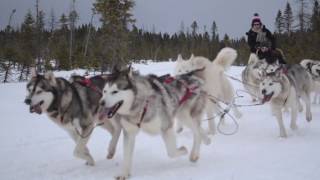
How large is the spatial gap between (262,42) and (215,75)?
3.65 meters

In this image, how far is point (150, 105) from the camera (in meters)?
4.48

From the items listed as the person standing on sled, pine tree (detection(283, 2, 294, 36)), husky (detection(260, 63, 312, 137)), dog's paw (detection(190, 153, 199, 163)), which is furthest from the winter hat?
pine tree (detection(283, 2, 294, 36))

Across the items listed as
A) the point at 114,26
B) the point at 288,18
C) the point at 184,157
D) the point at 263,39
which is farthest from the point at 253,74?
the point at 288,18

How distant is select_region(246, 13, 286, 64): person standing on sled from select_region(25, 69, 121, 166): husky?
220 inches

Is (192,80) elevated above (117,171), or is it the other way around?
(192,80)

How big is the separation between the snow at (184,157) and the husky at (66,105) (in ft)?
1.47

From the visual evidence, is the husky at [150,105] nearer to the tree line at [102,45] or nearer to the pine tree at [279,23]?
the tree line at [102,45]

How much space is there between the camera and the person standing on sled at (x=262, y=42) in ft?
30.8

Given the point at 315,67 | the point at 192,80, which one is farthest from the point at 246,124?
the point at 315,67

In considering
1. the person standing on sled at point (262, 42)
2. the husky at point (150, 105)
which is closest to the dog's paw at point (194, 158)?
Result: the husky at point (150, 105)

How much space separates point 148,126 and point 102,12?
2125 centimetres

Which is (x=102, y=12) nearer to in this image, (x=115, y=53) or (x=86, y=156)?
(x=115, y=53)

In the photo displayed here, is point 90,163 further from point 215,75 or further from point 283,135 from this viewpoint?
point 283,135

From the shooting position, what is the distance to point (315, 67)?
10289mm
